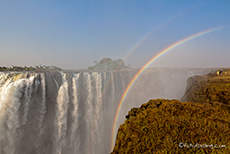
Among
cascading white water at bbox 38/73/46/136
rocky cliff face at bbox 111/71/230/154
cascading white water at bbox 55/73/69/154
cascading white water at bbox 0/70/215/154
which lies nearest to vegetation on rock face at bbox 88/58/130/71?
cascading white water at bbox 0/70/215/154

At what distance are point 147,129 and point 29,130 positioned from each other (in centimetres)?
1354

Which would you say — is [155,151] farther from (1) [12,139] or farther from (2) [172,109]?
(1) [12,139]

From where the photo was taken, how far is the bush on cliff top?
3.30 m

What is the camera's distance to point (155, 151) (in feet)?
10.6

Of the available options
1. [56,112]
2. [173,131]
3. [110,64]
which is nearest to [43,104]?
[56,112]

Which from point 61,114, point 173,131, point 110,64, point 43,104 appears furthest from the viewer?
point 110,64

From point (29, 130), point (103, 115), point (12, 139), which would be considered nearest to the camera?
point (12, 139)

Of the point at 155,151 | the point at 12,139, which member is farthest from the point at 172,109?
the point at 12,139

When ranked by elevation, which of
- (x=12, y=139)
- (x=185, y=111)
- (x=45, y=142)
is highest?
(x=185, y=111)

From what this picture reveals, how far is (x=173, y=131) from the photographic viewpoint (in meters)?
3.69

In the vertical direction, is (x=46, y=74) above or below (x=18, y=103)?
above

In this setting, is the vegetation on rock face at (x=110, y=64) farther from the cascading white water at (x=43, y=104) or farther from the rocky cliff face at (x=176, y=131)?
the rocky cliff face at (x=176, y=131)

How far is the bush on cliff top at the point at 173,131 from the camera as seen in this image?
330 centimetres

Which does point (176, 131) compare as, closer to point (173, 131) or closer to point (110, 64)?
→ point (173, 131)
